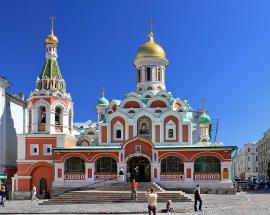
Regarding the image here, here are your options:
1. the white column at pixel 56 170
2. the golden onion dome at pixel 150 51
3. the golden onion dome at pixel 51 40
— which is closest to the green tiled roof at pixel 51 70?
the golden onion dome at pixel 51 40

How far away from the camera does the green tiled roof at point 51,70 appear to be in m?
40.2

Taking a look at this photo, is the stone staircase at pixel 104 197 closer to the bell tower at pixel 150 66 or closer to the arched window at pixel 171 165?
the arched window at pixel 171 165

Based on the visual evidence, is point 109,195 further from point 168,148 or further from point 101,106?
point 101,106

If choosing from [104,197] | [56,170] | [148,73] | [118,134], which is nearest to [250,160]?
[148,73]

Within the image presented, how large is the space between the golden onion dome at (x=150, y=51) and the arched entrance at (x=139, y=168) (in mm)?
10280

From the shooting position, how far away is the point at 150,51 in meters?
43.6

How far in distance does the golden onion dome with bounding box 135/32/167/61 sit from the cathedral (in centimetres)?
336

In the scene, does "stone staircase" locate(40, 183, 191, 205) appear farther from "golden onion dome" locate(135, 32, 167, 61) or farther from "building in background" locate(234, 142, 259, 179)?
"building in background" locate(234, 142, 259, 179)

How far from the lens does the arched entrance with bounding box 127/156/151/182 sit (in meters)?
37.9

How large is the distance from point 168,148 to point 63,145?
8380mm

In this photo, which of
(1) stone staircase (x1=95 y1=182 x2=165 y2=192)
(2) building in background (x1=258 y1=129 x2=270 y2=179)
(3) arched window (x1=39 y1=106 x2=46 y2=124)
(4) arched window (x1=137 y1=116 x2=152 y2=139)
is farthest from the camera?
(2) building in background (x1=258 y1=129 x2=270 y2=179)

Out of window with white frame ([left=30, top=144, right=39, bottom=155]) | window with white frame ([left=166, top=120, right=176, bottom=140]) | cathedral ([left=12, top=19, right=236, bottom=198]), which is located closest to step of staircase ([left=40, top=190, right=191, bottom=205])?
cathedral ([left=12, top=19, right=236, bottom=198])

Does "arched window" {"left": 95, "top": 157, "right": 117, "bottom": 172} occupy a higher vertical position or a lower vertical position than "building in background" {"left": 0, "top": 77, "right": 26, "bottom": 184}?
lower

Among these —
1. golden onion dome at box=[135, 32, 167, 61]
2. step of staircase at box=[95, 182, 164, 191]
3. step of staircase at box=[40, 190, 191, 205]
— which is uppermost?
golden onion dome at box=[135, 32, 167, 61]
